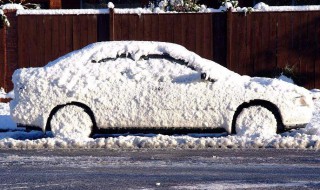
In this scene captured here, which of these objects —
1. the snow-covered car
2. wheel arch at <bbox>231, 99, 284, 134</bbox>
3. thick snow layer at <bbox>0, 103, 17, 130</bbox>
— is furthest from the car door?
thick snow layer at <bbox>0, 103, 17, 130</bbox>

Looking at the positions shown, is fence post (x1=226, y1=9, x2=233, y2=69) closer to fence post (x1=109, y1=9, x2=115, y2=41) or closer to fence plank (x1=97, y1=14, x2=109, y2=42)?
fence post (x1=109, y1=9, x2=115, y2=41)

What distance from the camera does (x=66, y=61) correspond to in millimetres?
13195

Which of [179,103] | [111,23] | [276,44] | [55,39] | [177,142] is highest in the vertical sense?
[111,23]

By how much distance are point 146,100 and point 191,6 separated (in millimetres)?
8596

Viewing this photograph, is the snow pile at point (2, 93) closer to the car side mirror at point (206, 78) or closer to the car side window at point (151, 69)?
the car side window at point (151, 69)

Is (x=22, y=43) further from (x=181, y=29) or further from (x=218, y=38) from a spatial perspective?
(x=218, y=38)

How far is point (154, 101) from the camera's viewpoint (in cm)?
1269

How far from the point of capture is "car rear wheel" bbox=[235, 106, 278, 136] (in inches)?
495

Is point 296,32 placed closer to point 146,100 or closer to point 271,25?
point 271,25

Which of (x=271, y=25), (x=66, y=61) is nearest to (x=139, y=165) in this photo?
(x=66, y=61)

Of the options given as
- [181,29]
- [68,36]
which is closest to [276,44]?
[181,29]

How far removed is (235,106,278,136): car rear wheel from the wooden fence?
7.20 m

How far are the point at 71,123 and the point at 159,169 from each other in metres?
3.48

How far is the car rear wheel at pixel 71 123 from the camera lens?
1270 centimetres
